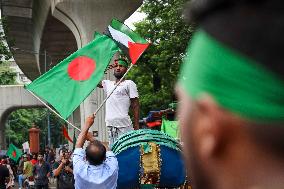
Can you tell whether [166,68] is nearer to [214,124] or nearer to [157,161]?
[157,161]

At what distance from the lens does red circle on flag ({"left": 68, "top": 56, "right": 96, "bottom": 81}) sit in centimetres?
790

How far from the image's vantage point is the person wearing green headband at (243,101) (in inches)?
31.9

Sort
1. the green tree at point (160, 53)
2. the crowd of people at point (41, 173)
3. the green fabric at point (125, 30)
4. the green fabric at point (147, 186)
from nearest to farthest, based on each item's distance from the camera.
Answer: the green fabric at point (147, 186) < the green fabric at point (125, 30) < the crowd of people at point (41, 173) < the green tree at point (160, 53)

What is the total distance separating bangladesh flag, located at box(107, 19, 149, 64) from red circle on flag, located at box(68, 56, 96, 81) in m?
0.47

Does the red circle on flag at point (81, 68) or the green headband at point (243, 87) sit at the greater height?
the red circle on flag at point (81, 68)

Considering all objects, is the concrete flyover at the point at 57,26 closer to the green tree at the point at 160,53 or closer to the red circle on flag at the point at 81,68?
the green tree at the point at 160,53

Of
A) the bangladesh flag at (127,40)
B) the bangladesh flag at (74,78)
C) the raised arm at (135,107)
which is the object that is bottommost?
the raised arm at (135,107)

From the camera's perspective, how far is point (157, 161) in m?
6.26

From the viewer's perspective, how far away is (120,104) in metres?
8.09

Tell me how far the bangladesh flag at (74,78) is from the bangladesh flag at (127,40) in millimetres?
150

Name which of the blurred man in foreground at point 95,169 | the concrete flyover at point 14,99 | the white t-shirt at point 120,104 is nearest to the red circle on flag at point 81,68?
the white t-shirt at point 120,104

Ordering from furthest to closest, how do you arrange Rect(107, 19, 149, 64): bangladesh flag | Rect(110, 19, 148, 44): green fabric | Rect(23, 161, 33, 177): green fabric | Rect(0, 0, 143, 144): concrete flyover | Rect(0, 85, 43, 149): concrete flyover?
Rect(0, 85, 43, 149): concrete flyover, Rect(23, 161, 33, 177): green fabric, Rect(0, 0, 143, 144): concrete flyover, Rect(110, 19, 148, 44): green fabric, Rect(107, 19, 149, 64): bangladesh flag

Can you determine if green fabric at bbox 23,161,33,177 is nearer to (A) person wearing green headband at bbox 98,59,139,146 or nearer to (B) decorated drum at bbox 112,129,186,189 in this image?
(A) person wearing green headband at bbox 98,59,139,146

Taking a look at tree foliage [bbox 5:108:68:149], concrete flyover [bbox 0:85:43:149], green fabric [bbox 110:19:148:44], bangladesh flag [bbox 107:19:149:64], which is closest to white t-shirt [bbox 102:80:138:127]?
bangladesh flag [bbox 107:19:149:64]
